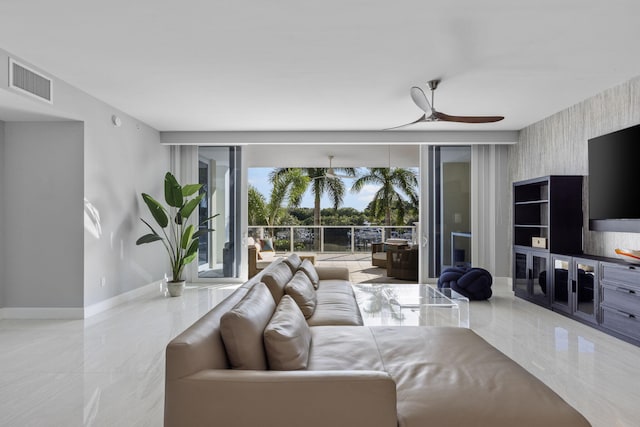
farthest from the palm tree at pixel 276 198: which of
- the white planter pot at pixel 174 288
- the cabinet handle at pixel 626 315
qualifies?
the cabinet handle at pixel 626 315

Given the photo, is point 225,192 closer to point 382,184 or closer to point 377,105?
point 377,105

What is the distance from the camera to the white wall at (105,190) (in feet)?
15.7

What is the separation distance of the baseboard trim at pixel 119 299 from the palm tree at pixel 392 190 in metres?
7.98

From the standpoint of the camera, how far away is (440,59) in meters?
3.79

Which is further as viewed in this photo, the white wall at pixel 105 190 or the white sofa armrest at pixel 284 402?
the white wall at pixel 105 190

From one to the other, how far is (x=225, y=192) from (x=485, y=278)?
14.3 feet

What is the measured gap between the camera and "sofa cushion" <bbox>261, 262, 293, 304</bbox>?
319 centimetres

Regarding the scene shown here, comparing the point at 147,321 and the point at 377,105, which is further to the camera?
the point at 377,105

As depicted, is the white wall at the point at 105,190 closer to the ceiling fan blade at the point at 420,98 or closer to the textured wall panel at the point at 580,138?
the ceiling fan blade at the point at 420,98

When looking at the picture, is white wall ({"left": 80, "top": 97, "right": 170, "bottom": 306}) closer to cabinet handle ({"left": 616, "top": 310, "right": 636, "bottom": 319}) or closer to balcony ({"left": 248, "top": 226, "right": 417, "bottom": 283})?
balcony ({"left": 248, "top": 226, "right": 417, "bottom": 283})

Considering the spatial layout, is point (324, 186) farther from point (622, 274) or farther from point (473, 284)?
point (622, 274)

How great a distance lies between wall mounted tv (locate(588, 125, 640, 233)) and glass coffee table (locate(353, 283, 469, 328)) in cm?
185

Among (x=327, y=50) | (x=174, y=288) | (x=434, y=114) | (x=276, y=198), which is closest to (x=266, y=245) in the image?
(x=174, y=288)

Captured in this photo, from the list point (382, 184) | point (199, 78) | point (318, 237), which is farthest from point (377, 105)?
point (382, 184)
